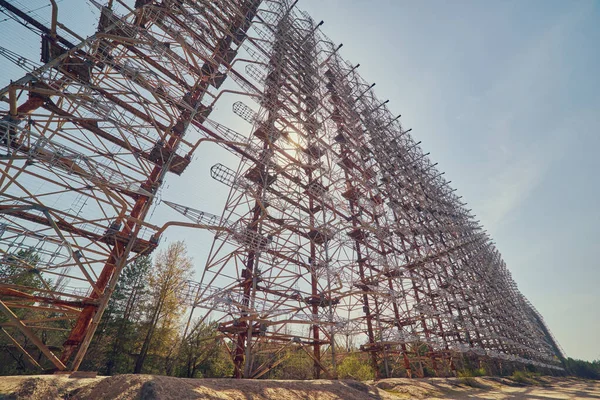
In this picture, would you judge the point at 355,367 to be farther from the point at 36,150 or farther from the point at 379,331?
the point at 36,150

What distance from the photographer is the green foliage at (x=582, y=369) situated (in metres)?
56.4

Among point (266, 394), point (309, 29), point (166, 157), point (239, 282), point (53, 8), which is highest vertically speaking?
point (309, 29)

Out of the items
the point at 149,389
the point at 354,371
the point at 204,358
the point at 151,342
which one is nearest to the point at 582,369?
the point at 354,371

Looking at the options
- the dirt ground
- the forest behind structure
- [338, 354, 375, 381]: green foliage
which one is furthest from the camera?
the forest behind structure

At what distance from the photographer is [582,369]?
58688 mm

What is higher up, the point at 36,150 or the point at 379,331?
the point at 36,150

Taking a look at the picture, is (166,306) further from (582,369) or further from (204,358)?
(582,369)

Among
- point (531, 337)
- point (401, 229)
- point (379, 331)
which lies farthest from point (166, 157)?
point (531, 337)

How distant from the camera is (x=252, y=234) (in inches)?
390

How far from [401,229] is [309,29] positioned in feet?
55.1

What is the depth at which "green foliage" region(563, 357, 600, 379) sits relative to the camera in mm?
56391

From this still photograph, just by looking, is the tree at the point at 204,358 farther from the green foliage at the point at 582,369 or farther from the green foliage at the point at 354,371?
the green foliage at the point at 582,369

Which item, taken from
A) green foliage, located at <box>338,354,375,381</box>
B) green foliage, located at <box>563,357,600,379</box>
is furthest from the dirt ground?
green foliage, located at <box>563,357,600,379</box>

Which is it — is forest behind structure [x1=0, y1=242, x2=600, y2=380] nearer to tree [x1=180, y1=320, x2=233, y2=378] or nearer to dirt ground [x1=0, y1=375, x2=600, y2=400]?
tree [x1=180, y1=320, x2=233, y2=378]
